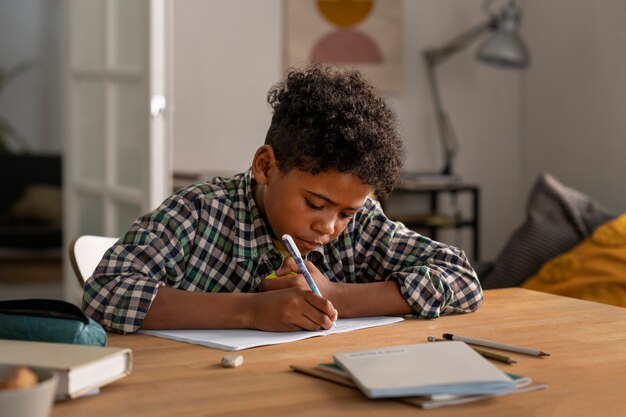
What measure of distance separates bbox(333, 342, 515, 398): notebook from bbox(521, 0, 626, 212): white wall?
3.22 meters

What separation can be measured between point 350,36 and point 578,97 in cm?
108

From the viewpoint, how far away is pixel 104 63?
11.3ft

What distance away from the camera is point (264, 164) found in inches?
63.4

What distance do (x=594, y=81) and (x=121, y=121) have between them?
7.03 feet

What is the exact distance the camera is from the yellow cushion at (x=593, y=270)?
9.86 feet

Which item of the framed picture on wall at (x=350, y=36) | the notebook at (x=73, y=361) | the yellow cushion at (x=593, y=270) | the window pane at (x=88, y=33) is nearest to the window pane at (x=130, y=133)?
the window pane at (x=88, y=33)

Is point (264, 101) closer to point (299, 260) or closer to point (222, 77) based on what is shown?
point (222, 77)

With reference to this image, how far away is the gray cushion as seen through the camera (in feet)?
10.7

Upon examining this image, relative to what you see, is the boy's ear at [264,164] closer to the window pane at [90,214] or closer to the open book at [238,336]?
the open book at [238,336]

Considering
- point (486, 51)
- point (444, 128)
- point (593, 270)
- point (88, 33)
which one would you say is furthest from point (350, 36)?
point (593, 270)

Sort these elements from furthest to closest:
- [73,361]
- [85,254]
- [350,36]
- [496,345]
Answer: [350,36]
[85,254]
[496,345]
[73,361]

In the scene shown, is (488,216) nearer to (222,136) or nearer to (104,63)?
(222,136)

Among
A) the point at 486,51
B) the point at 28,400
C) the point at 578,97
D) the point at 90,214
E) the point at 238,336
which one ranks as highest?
the point at 486,51

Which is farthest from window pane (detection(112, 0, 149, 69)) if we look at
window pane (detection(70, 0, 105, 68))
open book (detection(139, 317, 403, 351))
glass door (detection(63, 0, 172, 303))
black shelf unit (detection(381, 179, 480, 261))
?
open book (detection(139, 317, 403, 351))
